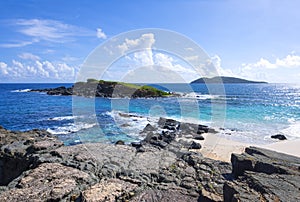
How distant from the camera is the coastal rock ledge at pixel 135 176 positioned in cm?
500

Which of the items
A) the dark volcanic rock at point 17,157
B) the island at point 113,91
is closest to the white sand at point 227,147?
the dark volcanic rock at point 17,157

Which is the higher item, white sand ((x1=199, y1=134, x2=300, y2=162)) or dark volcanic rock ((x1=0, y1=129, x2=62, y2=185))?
dark volcanic rock ((x1=0, y1=129, x2=62, y2=185))

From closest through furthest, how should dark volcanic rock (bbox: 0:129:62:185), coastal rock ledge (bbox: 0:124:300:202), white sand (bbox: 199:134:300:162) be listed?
coastal rock ledge (bbox: 0:124:300:202) < dark volcanic rock (bbox: 0:129:62:185) < white sand (bbox: 199:134:300:162)

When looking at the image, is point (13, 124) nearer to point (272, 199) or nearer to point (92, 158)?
point (92, 158)

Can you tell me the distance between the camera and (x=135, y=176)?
6246 millimetres

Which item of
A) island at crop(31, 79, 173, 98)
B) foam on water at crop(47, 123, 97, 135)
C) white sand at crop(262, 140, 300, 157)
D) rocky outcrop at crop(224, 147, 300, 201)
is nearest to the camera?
rocky outcrop at crop(224, 147, 300, 201)

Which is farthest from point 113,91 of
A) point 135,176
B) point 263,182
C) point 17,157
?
point 263,182

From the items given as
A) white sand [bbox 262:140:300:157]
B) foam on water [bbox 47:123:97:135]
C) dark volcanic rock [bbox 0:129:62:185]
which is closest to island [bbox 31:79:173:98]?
foam on water [bbox 47:123:97:135]

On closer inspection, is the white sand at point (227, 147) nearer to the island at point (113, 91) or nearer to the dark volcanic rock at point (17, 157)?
the dark volcanic rock at point (17, 157)

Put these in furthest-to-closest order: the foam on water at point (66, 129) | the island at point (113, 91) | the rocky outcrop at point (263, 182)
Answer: the island at point (113, 91)
the foam on water at point (66, 129)
the rocky outcrop at point (263, 182)

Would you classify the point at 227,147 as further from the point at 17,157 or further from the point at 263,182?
the point at 17,157

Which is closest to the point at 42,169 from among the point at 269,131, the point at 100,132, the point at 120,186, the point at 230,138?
the point at 120,186

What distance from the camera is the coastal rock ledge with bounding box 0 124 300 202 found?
500cm

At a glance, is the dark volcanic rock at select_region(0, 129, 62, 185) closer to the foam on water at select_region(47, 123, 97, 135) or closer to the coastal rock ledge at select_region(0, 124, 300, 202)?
the coastal rock ledge at select_region(0, 124, 300, 202)
